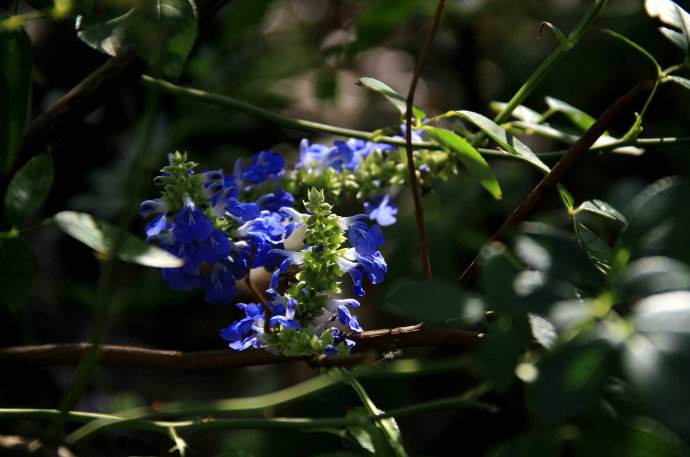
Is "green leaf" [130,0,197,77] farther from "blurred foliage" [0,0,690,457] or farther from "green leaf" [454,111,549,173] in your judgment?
"green leaf" [454,111,549,173]

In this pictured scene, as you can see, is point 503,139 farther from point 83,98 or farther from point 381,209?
point 83,98

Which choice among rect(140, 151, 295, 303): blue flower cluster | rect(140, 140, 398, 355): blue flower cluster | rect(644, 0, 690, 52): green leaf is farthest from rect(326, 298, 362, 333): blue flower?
rect(644, 0, 690, 52): green leaf

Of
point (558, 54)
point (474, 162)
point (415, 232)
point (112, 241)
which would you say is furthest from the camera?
point (415, 232)

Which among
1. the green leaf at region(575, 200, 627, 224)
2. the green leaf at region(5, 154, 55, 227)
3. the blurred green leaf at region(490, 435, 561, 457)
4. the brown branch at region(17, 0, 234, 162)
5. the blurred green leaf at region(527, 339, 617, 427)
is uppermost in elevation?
the brown branch at region(17, 0, 234, 162)

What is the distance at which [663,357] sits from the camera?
453mm

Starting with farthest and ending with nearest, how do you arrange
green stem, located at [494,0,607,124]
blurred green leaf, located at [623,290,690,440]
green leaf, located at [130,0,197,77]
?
green stem, located at [494,0,607,124] < green leaf, located at [130,0,197,77] < blurred green leaf, located at [623,290,690,440]

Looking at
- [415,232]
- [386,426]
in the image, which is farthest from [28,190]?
[415,232]

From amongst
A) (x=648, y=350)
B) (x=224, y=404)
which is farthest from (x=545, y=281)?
(x=224, y=404)

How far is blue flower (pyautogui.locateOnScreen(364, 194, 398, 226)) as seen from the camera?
112 cm

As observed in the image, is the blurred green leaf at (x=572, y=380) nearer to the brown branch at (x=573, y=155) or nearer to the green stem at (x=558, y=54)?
the brown branch at (x=573, y=155)

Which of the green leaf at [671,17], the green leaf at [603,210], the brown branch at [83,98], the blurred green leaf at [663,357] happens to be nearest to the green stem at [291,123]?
the brown branch at [83,98]

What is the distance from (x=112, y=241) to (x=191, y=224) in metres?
0.13

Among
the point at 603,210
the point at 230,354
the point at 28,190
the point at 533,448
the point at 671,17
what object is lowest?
the point at 533,448

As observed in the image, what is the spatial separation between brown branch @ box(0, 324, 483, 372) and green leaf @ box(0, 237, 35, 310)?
0.09m
